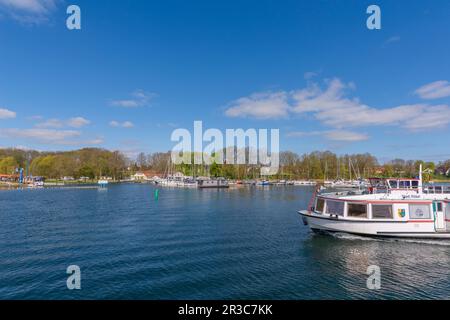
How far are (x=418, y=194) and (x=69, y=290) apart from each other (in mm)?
30600

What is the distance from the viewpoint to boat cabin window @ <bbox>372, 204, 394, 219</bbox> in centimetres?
2688

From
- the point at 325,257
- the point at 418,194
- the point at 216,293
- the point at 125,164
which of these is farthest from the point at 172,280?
the point at 125,164

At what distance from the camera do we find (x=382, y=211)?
88.8 ft

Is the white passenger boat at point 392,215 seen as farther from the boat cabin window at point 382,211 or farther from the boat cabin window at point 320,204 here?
the boat cabin window at point 320,204

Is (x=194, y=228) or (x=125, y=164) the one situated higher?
(x=125, y=164)

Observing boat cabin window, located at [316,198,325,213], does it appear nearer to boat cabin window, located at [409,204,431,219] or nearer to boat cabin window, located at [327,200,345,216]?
boat cabin window, located at [327,200,345,216]

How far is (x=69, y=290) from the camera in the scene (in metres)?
16.6

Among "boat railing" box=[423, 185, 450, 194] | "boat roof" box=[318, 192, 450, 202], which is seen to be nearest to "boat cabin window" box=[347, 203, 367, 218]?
"boat roof" box=[318, 192, 450, 202]

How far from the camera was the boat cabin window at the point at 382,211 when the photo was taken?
88.2 ft

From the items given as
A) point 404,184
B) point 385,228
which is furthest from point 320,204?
point 404,184

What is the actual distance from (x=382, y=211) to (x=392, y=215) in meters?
0.92
